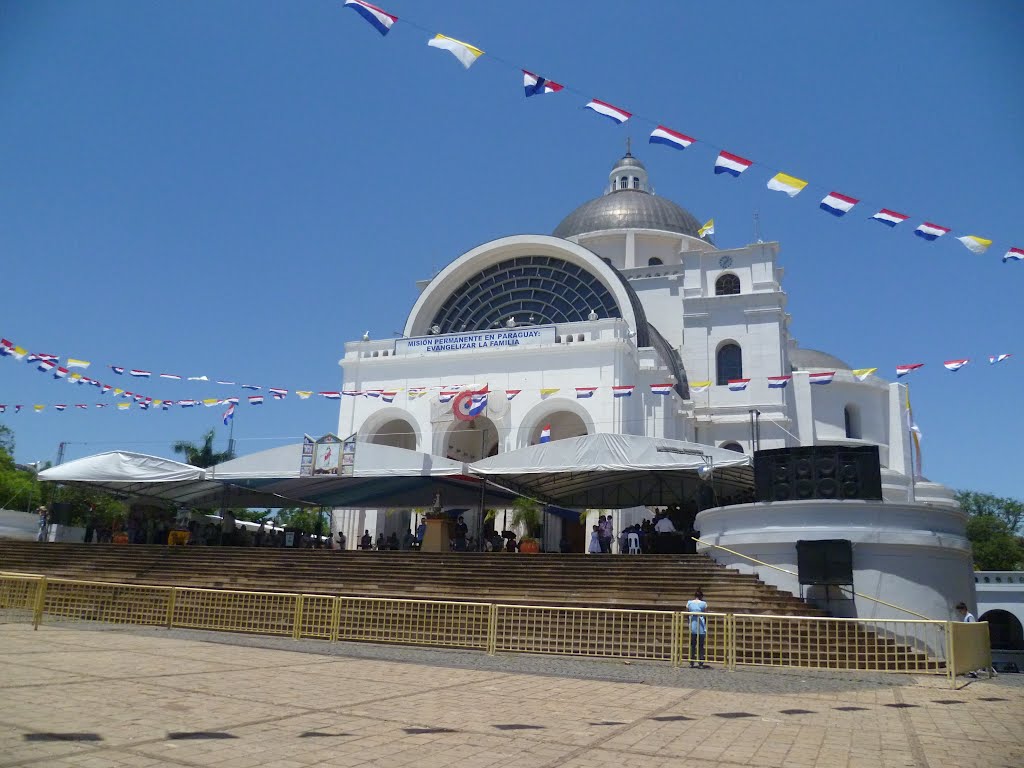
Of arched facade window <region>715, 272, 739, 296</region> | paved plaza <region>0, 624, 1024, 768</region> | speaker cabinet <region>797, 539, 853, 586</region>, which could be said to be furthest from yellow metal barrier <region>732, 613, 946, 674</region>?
arched facade window <region>715, 272, 739, 296</region>

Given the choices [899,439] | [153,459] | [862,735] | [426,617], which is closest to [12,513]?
[153,459]

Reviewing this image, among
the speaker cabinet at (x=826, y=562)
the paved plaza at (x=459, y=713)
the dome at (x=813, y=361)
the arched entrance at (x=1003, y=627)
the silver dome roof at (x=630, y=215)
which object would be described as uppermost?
the silver dome roof at (x=630, y=215)

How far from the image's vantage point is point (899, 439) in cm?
3609

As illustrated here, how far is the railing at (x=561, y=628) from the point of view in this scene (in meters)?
11.6

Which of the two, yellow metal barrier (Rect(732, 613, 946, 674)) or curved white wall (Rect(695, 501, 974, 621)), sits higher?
curved white wall (Rect(695, 501, 974, 621))

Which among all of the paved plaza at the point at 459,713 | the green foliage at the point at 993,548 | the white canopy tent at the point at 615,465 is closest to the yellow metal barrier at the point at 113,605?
the paved plaza at the point at 459,713

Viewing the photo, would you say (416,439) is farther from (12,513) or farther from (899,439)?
(899,439)

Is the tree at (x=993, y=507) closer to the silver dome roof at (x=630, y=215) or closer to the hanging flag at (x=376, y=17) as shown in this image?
the silver dome roof at (x=630, y=215)

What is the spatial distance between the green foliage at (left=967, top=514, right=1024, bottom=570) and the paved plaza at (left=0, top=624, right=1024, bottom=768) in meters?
43.5

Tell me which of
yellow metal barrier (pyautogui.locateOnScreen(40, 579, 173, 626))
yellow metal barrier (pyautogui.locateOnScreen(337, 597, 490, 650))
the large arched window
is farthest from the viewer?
→ the large arched window

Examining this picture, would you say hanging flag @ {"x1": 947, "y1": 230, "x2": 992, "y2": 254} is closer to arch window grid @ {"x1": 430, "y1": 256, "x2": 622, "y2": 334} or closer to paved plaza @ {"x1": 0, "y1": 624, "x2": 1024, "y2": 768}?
paved plaza @ {"x1": 0, "y1": 624, "x2": 1024, "y2": 768}

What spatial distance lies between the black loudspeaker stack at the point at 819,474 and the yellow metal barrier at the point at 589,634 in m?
4.07

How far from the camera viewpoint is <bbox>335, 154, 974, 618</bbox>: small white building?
28391 millimetres

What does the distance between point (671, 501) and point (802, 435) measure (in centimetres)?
1192
